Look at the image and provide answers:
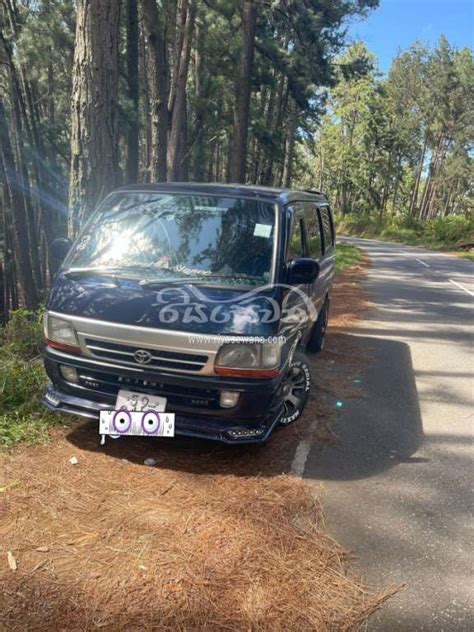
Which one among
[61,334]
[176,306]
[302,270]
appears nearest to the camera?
[176,306]

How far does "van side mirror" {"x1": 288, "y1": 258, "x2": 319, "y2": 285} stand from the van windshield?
19 centimetres

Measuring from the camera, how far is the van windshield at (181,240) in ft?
13.8

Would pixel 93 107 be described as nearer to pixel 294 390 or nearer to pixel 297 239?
pixel 297 239

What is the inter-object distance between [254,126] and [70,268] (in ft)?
71.6

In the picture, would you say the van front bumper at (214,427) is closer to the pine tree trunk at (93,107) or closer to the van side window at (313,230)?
the van side window at (313,230)

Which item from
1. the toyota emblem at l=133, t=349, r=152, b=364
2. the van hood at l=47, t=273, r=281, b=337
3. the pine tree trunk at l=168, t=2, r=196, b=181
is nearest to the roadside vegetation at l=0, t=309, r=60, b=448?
the van hood at l=47, t=273, r=281, b=337

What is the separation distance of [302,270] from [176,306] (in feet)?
3.75

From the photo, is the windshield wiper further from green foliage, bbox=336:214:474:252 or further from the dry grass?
green foliage, bbox=336:214:474:252

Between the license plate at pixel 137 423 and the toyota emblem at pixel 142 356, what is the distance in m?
0.37

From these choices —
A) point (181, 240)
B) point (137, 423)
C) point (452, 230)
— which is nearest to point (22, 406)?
point (137, 423)

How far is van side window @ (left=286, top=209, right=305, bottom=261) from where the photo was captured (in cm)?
459

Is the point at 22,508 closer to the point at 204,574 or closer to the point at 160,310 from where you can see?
the point at 204,574

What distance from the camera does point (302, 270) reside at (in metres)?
4.24

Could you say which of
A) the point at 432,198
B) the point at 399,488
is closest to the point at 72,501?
the point at 399,488
